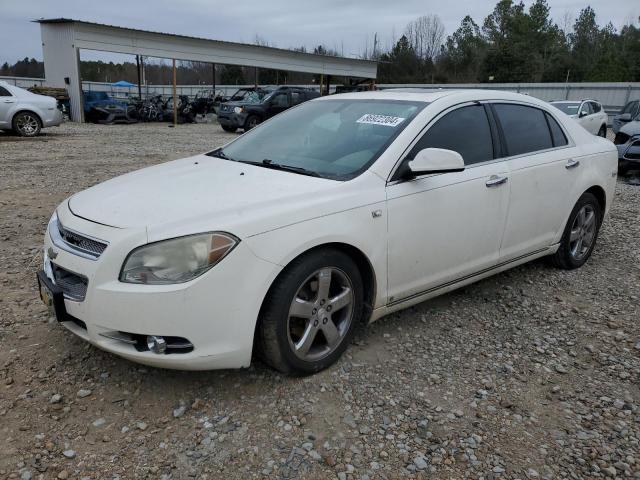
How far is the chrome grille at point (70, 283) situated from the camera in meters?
2.56

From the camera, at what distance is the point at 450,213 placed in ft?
11.1

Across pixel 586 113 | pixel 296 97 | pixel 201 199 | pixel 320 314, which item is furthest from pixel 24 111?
pixel 586 113

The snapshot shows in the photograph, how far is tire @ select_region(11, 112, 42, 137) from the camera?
14266 millimetres

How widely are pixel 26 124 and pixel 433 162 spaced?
1464cm

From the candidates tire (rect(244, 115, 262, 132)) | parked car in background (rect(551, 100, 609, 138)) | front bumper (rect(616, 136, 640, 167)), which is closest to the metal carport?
tire (rect(244, 115, 262, 132))

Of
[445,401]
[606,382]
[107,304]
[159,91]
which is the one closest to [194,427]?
[107,304]

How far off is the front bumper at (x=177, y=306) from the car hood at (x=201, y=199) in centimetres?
12

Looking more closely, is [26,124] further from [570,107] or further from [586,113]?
[586,113]

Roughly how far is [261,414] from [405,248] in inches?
49.9

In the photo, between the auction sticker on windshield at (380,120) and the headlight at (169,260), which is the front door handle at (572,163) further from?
the headlight at (169,260)

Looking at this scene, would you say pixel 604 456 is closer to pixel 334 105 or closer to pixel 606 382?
→ pixel 606 382

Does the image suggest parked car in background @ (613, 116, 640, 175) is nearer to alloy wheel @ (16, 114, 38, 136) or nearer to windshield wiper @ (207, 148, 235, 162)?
windshield wiper @ (207, 148, 235, 162)

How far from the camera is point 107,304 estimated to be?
2.46m

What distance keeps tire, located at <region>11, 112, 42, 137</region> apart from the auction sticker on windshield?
45.2ft
